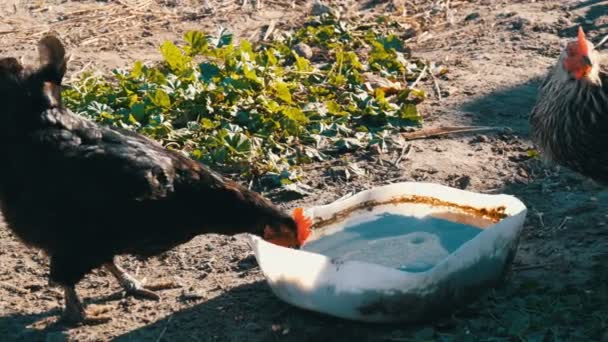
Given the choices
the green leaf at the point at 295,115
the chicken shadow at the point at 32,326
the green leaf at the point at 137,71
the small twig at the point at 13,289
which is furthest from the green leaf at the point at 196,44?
the chicken shadow at the point at 32,326

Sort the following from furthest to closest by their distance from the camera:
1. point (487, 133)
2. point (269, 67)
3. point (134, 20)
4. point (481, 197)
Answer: point (134, 20) → point (269, 67) → point (487, 133) → point (481, 197)

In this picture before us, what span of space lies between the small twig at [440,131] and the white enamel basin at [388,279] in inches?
75.6

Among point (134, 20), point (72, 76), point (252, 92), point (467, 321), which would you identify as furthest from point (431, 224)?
point (134, 20)

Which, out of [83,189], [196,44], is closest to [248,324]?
[83,189]

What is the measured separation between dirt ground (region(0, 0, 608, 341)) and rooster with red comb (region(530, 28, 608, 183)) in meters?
0.40

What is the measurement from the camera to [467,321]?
15.2 feet

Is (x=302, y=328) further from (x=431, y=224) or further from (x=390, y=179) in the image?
(x=390, y=179)

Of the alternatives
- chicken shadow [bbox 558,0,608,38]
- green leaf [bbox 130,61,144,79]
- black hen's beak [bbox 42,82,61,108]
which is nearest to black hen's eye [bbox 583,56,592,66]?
black hen's beak [bbox 42,82,61,108]

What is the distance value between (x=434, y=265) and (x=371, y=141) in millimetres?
1869

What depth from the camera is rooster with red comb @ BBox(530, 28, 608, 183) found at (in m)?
5.15

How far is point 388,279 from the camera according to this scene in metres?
4.46

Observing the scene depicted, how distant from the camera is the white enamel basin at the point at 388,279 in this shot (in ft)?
14.7

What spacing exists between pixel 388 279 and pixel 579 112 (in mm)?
1539

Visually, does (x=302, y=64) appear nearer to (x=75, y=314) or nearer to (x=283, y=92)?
(x=283, y=92)
